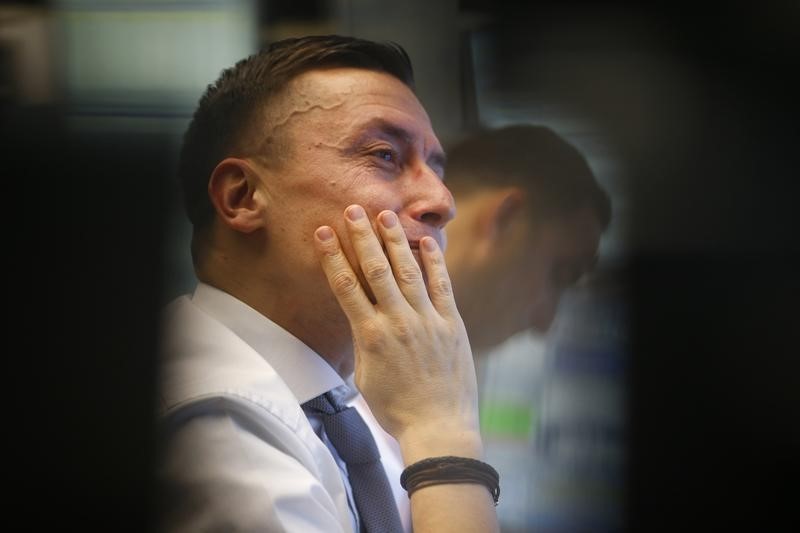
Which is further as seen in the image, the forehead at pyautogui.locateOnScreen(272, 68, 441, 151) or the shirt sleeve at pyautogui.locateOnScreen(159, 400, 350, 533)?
the forehead at pyautogui.locateOnScreen(272, 68, 441, 151)

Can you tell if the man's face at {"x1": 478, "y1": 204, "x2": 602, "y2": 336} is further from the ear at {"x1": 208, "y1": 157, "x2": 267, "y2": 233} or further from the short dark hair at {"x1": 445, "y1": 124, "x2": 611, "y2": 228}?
the ear at {"x1": 208, "y1": 157, "x2": 267, "y2": 233}

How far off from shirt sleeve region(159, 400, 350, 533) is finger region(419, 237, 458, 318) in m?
0.25

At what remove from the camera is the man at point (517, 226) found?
46.9 inches

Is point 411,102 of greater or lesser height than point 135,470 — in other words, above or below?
above

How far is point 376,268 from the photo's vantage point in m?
1.05

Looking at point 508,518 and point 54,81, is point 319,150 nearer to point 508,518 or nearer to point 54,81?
point 54,81

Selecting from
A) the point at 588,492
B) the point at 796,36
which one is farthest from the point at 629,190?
the point at 588,492

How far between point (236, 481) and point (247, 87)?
484mm

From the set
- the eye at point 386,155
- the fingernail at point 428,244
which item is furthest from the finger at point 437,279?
the eye at point 386,155

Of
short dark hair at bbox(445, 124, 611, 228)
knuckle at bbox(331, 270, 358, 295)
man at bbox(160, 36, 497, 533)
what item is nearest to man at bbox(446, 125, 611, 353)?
short dark hair at bbox(445, 124, 611, 228)

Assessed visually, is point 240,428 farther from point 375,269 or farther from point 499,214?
point 499,214

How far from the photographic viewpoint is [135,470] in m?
0.89

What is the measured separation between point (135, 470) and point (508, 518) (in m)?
0.46

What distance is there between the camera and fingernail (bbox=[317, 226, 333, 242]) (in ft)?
3.52
